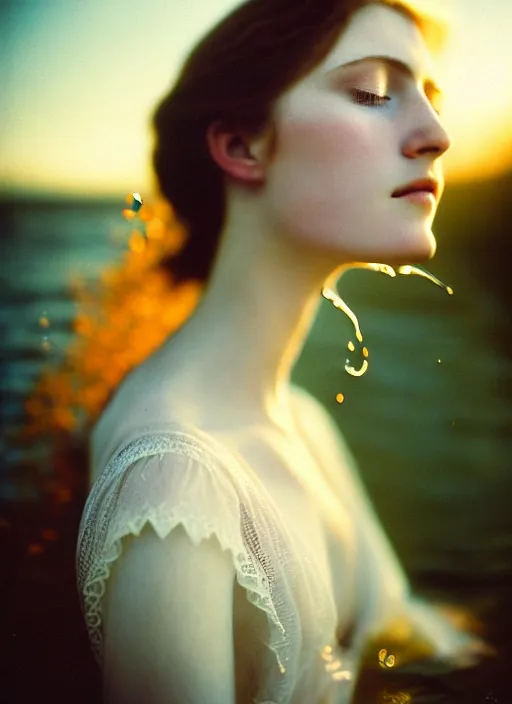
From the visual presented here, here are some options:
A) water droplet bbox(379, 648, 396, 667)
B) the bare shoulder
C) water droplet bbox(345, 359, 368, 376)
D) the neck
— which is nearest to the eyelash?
the neck

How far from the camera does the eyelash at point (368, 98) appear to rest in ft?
3.78

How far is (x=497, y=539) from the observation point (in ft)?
4.31

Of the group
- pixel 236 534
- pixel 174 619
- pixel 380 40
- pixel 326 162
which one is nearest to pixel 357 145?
pixel 326 162

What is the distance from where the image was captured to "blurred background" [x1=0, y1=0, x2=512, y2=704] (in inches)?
47.5

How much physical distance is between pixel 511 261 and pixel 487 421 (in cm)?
27

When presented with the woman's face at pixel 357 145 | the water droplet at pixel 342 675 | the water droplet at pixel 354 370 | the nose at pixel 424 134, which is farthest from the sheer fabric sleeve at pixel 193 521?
the nose at pixel 424 134

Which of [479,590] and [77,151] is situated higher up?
[77,151]

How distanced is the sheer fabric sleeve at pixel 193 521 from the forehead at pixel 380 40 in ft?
1.97

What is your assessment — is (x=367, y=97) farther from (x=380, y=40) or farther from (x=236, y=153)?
(x=236, y=153)

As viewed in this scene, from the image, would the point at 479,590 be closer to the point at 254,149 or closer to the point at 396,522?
the point at 396,522

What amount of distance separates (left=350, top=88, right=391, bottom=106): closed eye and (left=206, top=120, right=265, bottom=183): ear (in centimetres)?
15

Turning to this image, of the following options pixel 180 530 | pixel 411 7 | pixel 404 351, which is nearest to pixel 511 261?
pixel 404 351

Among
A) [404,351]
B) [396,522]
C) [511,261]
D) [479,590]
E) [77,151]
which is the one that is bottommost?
[479,590]

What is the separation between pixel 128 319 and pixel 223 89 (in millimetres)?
374
